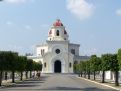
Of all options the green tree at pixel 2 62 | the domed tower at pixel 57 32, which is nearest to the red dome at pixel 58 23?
the domed tower at pixel 57 32

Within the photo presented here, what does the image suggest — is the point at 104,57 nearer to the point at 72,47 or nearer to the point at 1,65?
the point at 1,65

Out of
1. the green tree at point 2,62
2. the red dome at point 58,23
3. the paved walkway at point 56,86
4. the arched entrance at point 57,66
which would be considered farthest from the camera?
the red dome at point 58,23

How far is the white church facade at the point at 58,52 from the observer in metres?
160

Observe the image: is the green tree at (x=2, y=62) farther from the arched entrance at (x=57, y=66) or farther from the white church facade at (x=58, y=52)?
the arched entrance at (x=57, y=66)

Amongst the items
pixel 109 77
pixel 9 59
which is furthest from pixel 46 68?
pixel 9 59

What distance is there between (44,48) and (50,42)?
7214 mm

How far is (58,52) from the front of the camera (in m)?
165

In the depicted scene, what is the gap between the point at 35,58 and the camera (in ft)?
554

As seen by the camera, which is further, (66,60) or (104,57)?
(66,60)

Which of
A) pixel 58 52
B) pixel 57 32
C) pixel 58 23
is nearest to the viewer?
pixel 58 52

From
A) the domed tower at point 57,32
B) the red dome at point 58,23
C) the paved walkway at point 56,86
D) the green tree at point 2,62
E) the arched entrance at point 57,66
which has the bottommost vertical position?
the paved walkway at point 56,86

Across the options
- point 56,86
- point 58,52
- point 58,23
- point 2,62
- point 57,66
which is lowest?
point 56,86

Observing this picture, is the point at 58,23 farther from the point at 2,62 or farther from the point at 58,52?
the point at 2,62

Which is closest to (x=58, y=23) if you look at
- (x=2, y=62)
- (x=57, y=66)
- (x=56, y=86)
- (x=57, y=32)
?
(x=57, y=32)
